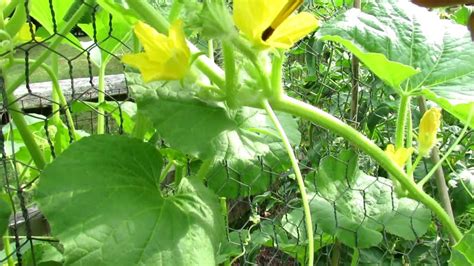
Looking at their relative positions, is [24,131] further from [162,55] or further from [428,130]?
[428,130]

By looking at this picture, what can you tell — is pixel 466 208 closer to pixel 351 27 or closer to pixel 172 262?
pixel 351 27

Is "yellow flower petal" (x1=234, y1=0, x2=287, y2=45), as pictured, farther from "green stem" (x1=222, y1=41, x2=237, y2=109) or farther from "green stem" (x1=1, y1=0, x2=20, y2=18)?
"green stem" (x1=1, y1=0, x2=20, y2=18)

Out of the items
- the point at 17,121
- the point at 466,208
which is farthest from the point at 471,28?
the point at 466,208

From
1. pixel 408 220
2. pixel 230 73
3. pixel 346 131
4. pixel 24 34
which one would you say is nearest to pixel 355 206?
pixel 408 220

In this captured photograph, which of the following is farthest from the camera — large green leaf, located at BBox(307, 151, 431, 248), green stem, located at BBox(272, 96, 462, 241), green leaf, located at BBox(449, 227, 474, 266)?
large green leaf, located at BBox(307, 151, 431, 248)

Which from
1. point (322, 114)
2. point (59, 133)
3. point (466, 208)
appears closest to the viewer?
point (322, 114)

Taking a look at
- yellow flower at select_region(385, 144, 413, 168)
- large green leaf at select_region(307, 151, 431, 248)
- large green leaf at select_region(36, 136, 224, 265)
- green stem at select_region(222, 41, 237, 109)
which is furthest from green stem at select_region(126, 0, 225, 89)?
large green leaf at select_region(307, 151, 431, 248)
